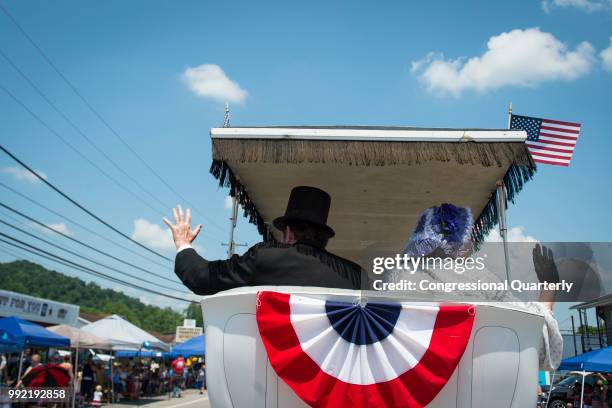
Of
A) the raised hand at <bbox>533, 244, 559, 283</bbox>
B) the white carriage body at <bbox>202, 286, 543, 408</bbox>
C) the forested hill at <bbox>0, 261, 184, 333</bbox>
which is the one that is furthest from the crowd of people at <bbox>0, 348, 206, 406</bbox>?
the forested hill at <bbox>0, 261, 184, 333</bbox>

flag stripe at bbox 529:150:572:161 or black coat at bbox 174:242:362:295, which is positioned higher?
flag stripe at bbox 529:150:572:161

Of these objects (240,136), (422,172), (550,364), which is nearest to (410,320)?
(550,364)

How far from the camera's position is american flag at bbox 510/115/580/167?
213 inches

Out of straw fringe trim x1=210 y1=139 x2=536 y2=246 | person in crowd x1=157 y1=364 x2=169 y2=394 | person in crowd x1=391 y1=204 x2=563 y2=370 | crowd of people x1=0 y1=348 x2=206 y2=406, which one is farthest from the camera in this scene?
person in crowd x1=157 y1=364 x2=169 y2=394

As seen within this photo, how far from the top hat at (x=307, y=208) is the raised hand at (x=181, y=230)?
1.42 feet

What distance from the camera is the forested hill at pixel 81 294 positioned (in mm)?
102312

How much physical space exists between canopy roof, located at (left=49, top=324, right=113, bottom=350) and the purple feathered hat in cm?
1641

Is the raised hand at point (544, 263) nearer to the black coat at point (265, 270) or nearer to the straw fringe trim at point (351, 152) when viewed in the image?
the black coat at point (265, 270)

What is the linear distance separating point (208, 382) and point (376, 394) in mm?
655

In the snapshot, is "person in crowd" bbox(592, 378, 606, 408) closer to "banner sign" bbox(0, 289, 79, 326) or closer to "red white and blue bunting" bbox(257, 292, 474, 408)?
"red white and blue bunting" bbox(257, 292, 474, 408)

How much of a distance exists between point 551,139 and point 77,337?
15979 mm

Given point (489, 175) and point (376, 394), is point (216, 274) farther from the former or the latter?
point (489, 175)

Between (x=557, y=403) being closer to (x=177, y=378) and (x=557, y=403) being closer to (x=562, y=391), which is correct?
(x=562, y=391)

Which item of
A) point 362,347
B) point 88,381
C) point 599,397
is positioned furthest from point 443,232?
point 88,381
